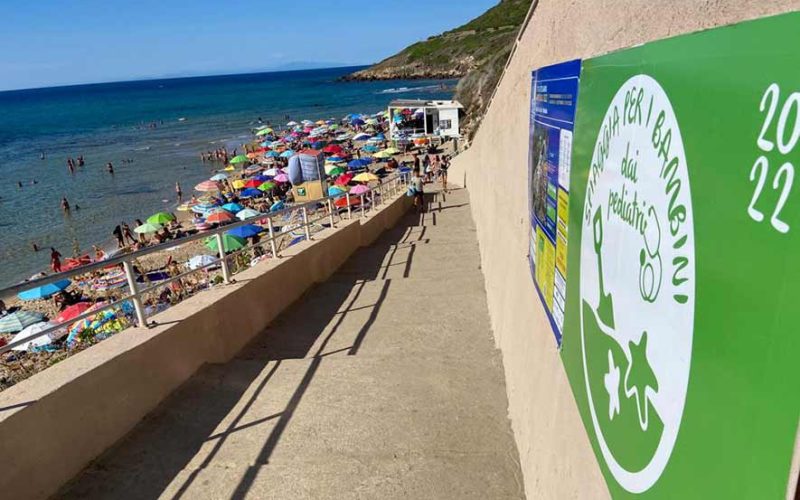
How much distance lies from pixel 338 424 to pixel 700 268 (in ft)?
10.3

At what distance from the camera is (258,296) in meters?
5.94

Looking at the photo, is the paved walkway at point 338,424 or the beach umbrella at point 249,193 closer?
the paved walkway at point 338,424

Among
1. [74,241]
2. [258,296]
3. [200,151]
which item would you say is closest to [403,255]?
[258,296]

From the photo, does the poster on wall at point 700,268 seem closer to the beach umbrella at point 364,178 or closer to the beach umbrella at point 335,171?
the beach umbrella at point 364,178

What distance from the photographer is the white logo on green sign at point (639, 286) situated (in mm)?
1221

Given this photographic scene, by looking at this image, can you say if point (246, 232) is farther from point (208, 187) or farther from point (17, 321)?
point (208, 187)

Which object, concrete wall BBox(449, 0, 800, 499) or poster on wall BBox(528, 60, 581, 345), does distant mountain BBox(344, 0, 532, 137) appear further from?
poster on wall BBox(528, 60, 581, 345)

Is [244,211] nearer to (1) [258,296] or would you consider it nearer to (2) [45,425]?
(1) [258,296]

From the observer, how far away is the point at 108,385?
362cm

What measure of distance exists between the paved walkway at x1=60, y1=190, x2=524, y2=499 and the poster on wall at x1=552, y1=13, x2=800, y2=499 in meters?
1.78

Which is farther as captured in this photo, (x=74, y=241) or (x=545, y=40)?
(x=74, y=241)

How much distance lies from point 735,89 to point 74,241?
93.1 feet

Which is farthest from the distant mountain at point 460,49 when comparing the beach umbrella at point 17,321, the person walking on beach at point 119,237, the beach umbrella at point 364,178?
the beach umbrella at point 17,321

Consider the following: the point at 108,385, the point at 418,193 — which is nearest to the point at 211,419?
the point at 108,385
